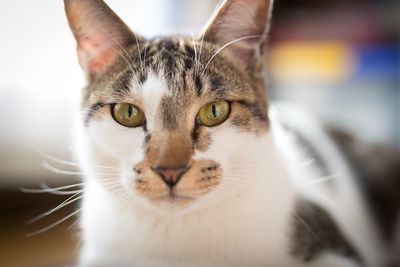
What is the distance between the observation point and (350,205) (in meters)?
1.51

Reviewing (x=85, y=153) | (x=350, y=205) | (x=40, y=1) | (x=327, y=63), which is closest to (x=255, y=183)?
(x=85, y=153)

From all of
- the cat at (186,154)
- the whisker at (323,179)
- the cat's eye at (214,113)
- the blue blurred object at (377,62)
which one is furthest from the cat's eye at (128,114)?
the blue blurred object at (377,62)

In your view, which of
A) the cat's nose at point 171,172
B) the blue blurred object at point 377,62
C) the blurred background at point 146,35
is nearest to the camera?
the cat's nose at point 171,172

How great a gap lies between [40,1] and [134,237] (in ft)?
2.34

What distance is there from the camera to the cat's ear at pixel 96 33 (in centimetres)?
105

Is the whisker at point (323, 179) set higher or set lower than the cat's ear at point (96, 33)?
lower

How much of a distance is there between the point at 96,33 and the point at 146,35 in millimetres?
163

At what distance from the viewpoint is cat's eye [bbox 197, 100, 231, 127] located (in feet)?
3.38

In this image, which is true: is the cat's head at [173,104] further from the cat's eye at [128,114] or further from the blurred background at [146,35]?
the blurred background at [146,35]

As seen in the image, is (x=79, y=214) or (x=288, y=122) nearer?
(x=79, y=214)

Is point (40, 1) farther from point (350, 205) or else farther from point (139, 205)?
point (350, 205)

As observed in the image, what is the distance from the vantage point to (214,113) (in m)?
1.05

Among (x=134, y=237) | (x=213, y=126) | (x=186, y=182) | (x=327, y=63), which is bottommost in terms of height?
(x=134, y=237)

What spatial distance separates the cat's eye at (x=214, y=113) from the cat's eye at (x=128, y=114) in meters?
0.12
